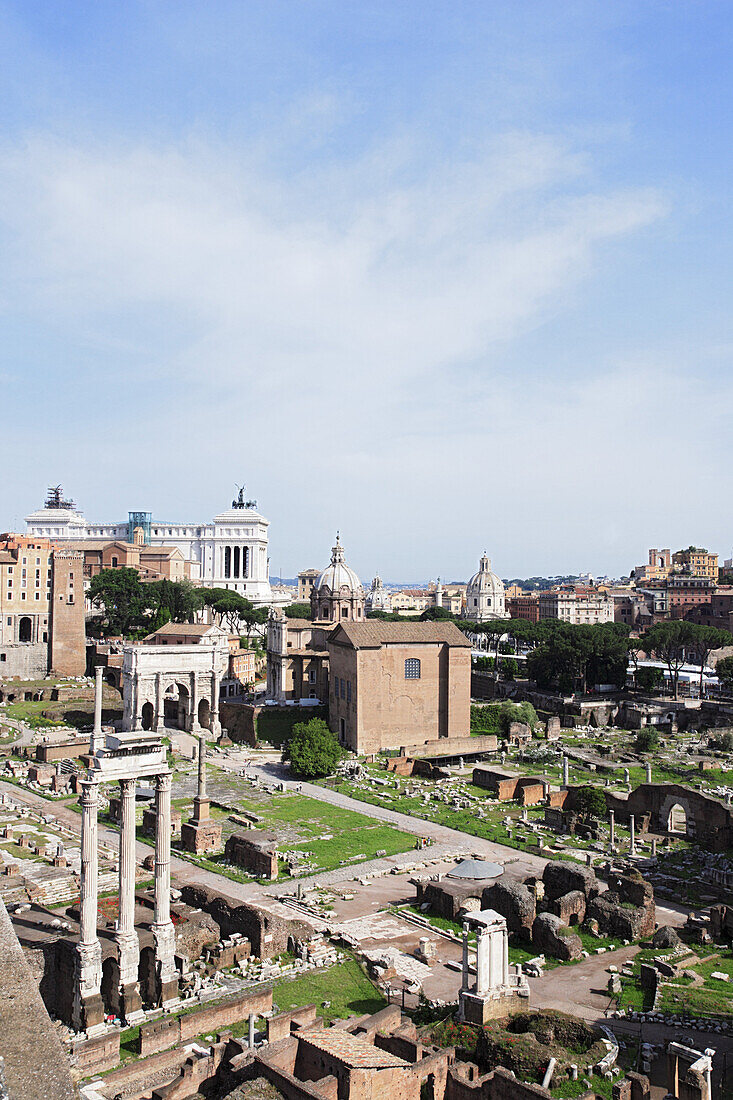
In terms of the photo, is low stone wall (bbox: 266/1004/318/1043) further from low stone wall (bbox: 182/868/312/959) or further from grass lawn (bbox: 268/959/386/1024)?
low stone wall (bbox: 182/868/312/959)

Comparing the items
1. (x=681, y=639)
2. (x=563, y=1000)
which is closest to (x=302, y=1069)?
(x=563, y=1000)

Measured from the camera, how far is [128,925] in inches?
822

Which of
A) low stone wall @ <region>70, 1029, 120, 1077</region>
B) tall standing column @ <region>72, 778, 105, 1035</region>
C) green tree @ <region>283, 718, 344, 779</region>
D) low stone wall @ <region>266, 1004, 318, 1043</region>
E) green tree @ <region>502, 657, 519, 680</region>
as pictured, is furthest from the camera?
green tree @ <region>502, 657, 519, 680</region>

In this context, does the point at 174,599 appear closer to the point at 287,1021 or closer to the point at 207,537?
the point at 207,537

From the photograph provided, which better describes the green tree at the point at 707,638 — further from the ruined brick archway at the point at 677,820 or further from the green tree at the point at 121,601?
the green tree at the point at 121,601

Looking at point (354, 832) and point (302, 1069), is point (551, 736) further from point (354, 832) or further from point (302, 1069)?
point (302, 1069)

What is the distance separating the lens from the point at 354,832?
38.3 metres

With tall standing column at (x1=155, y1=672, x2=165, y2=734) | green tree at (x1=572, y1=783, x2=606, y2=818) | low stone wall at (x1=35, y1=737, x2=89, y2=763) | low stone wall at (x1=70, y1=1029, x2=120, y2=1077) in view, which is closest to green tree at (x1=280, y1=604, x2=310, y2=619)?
tall standing column at (x1=155, y1=672, x2=165, y2=734)

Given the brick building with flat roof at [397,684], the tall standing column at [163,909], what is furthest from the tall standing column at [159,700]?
the tall standing column at [163,909]

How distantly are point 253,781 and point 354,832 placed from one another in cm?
1156

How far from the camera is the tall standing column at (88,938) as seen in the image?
19.6m

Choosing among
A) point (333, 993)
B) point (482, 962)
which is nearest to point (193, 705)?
point (333, 993)

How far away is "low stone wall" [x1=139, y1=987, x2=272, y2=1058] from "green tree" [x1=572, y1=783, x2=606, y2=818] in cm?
2463

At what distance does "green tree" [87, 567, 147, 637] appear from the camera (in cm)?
8394
